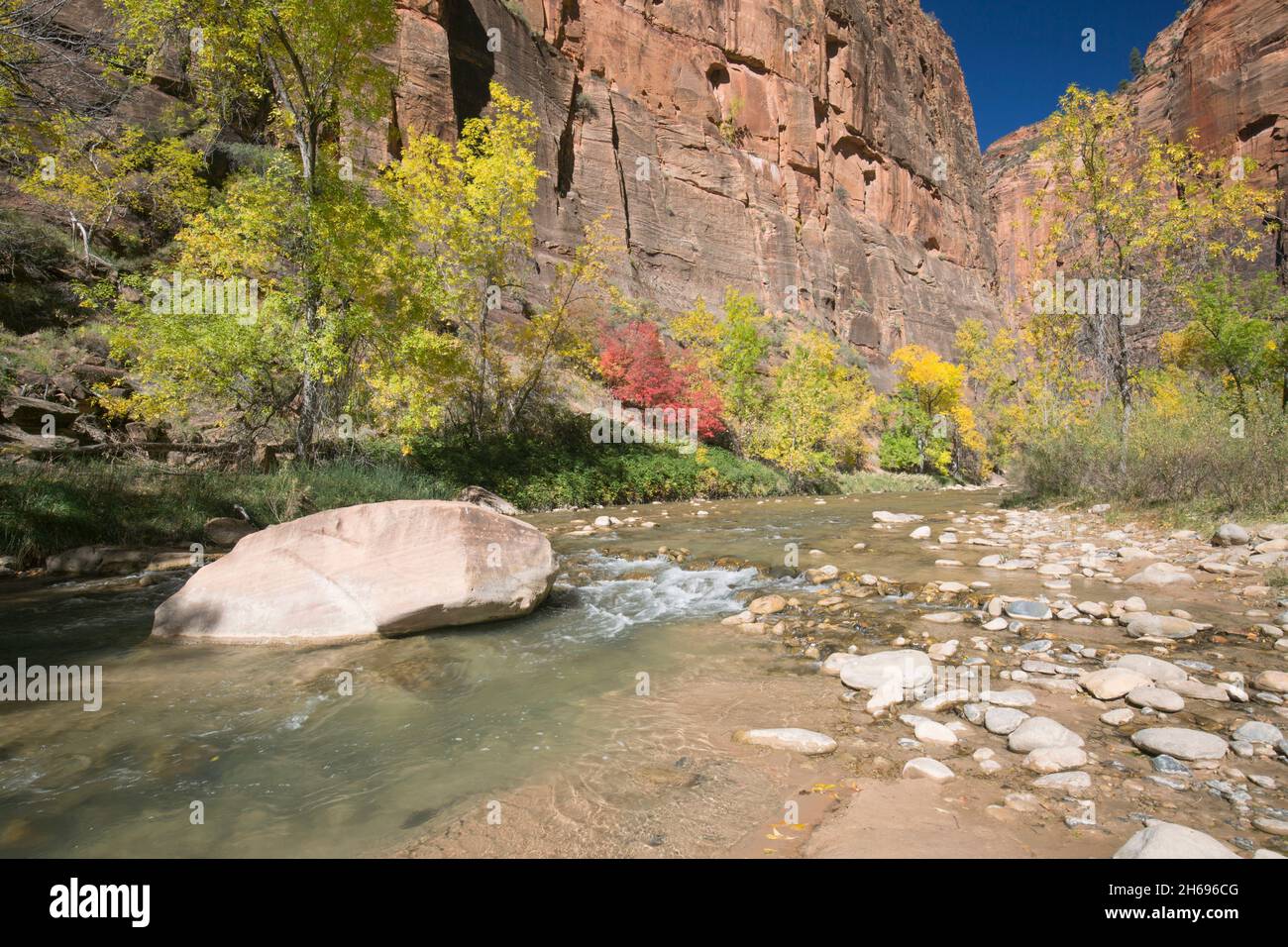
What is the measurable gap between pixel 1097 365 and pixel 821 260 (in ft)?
126

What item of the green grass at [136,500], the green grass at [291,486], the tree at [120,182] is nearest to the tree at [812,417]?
the green grass at [291,486]

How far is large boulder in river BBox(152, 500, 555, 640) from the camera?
535cm

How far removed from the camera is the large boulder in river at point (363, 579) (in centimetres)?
535

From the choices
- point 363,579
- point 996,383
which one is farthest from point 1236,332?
point 996,383

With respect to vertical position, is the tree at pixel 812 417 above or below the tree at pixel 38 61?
below

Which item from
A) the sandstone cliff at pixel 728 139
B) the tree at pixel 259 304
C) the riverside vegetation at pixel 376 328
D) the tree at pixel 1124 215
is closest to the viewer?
the riverside vegetation at pixel 376 328

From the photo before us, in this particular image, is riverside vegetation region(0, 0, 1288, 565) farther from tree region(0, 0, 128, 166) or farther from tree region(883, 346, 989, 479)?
tree region(883, 346, 989, 479)

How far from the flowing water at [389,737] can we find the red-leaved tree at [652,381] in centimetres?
1962

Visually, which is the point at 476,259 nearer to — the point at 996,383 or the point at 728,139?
the point at 996,383

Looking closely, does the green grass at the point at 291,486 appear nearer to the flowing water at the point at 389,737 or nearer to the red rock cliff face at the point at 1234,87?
the flowing water at the point at 389,737

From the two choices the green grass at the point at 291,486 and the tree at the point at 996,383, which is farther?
the tree at the point at 996,383

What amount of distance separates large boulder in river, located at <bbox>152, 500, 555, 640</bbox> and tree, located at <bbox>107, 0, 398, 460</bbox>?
6.66 meters
